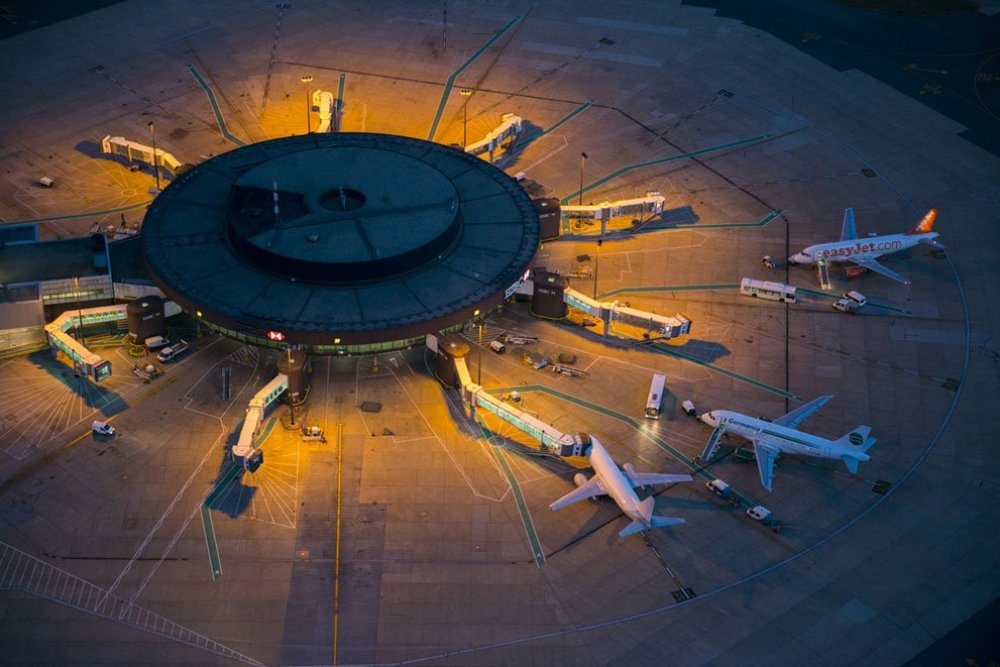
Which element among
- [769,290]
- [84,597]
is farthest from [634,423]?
[84,597]

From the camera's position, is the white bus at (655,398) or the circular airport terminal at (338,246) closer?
the white bus at (655,398)

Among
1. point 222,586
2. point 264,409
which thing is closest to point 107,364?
point 264,409

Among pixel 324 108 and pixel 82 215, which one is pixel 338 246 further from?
pixel 324 108

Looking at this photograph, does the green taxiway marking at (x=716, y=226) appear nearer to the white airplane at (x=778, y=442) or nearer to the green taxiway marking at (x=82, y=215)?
the white airplane at (x=778, y=442)

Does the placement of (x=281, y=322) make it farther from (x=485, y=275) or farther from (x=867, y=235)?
(x=867, y=235)

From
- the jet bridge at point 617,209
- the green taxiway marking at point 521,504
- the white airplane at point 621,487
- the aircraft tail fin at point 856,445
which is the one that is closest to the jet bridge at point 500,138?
the jet bridge at point 617,209

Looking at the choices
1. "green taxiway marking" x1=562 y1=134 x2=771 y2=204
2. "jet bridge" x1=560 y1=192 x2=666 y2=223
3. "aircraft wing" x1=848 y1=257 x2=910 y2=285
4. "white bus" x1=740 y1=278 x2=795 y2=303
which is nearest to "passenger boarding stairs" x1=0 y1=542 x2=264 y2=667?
"jet bridge" x1=560 y1=192 x2=666 y2=223

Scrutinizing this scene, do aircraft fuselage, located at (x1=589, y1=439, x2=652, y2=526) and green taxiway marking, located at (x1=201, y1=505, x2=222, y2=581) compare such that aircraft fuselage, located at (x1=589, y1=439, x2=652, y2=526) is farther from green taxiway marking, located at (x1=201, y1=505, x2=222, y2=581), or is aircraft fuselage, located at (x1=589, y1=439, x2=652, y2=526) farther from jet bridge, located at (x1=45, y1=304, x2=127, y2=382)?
jet bridge, located at (x1=45, y1=304, x2=127, y2=382)
